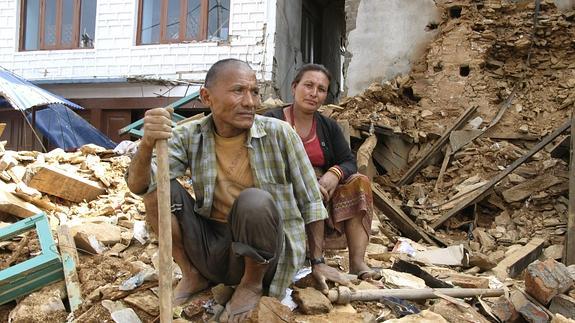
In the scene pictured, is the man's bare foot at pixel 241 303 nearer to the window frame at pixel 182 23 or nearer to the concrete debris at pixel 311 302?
the concrete debris at pixel 311 302

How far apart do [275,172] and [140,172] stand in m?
0.67

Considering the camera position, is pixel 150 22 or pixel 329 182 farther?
pixel 150 22

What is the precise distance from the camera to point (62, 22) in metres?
11.4

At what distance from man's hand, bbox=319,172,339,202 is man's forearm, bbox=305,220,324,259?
261 millimetres

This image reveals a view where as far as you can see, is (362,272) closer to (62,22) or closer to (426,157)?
(426,157)

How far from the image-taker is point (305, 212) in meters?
2.70

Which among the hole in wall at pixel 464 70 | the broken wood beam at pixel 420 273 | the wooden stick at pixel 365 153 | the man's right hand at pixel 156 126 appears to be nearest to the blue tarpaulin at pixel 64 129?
the wooden stick at pixel 365 153

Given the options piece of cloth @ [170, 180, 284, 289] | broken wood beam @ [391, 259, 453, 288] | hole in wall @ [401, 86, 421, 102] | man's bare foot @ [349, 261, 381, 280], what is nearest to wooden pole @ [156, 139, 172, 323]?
piece of cloth @ [170, 180, 284, 289]

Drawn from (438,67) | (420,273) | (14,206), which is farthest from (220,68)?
(438,67)

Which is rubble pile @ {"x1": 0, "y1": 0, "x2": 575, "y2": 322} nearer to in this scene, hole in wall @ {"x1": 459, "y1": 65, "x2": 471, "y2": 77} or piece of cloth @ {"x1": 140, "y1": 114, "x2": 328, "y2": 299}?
hole in wall @ {"x1": 459, "y1": 65, "x2": 471, "y2": 77}

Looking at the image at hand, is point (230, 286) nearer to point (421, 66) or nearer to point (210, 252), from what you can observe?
point (210, 252)

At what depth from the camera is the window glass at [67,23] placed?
37.0 ft

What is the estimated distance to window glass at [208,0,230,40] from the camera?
10.5m

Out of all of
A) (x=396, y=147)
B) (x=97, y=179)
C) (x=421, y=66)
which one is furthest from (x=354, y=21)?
(x=97, y=179)
